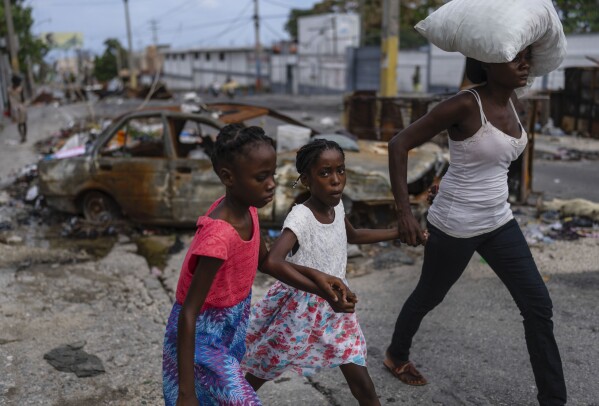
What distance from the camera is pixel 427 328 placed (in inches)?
Result: 156

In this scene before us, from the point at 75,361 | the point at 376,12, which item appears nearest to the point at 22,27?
the point at 376,12

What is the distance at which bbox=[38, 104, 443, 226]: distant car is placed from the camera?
19.4 feet

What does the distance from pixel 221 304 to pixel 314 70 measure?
127 feet

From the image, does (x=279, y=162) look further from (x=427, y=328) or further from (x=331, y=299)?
(x=331, y=299)

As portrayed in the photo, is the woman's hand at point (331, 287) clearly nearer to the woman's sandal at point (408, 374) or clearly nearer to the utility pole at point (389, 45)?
the woman's sandal at point (408, 374)

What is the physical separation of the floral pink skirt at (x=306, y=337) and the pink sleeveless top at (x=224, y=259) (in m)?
0.34

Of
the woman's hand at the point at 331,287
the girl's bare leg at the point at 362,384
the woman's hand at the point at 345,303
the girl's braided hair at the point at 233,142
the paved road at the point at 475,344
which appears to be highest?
the girl's braided hair at the point at 233,142

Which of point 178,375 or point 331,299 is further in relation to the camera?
point 331,299

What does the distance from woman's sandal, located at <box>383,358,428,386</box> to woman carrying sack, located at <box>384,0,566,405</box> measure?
0.67m

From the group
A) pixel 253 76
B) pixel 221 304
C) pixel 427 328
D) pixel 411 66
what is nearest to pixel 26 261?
pixel 427 328

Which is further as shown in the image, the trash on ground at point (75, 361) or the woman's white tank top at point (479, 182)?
the trash on ground at point (75, 361)

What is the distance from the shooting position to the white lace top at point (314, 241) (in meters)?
2.42

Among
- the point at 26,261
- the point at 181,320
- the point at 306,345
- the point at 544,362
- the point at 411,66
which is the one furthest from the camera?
the point at 411,66

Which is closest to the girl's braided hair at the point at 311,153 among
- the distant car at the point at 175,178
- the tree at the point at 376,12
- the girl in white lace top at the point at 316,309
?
the girl in white lace top at the point at 316,309
